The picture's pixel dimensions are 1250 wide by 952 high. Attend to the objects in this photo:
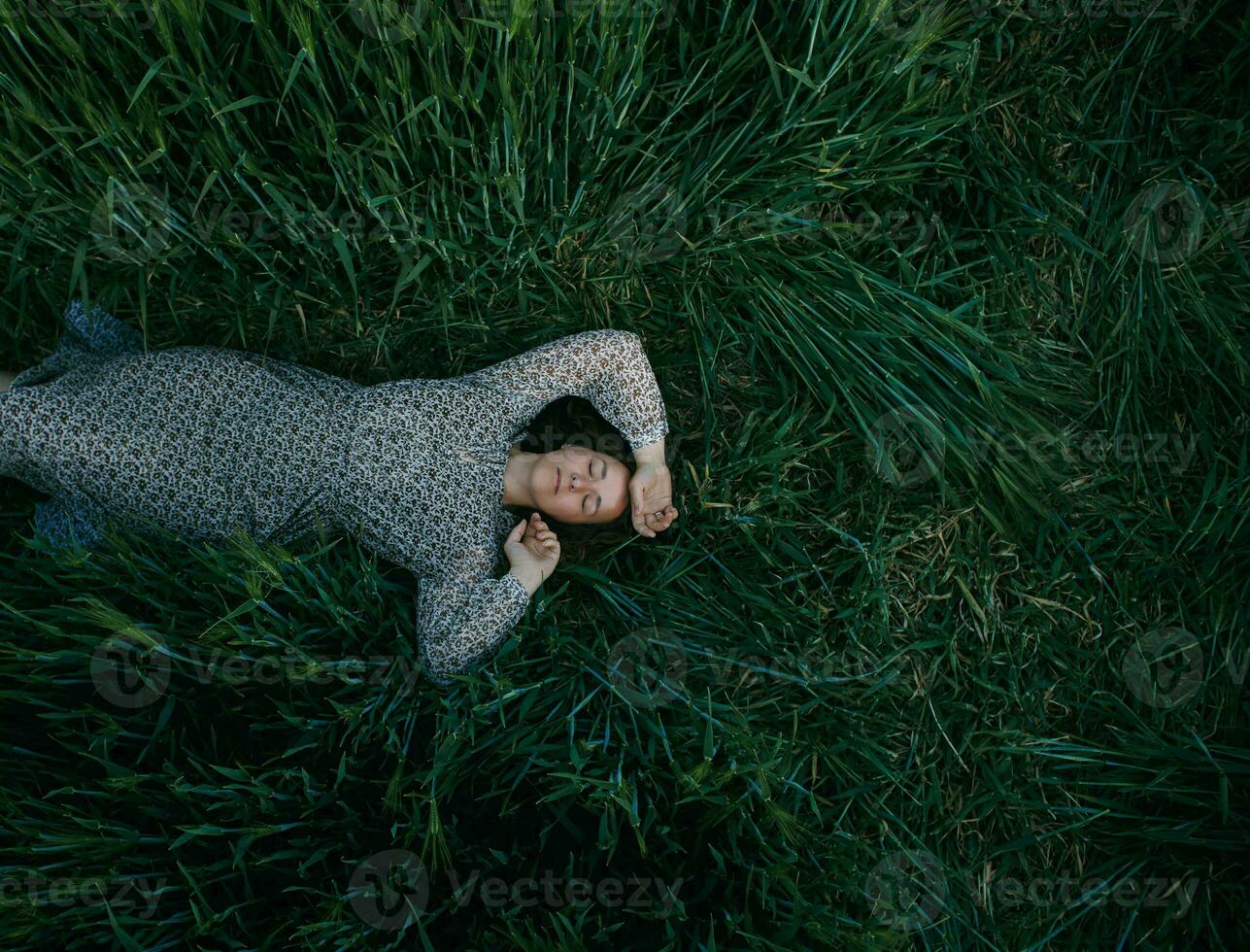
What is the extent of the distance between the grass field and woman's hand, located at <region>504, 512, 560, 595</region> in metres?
0.09

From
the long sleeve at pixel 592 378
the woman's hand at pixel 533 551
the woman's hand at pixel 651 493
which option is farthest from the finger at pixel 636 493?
the woman's hand at pixel 533 551

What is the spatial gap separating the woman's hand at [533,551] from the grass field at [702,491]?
0.29ft

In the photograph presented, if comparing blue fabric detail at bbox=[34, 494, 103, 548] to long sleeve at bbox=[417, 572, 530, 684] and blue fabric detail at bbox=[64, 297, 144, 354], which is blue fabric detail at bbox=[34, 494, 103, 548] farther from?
long sleeve at bbox=[417, 572, 530, 684]

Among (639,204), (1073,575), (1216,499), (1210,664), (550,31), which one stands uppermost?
(550,31)

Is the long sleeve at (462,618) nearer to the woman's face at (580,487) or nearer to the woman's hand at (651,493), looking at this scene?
the woman's face at (580,487)

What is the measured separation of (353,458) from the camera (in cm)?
190

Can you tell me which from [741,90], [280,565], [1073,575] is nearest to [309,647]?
[280,565]

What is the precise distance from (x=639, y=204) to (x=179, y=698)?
1.60 metres

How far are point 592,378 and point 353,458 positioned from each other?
0.62 meters

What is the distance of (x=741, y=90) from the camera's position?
2.01 m

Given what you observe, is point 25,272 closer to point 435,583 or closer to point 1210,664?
point 435,583

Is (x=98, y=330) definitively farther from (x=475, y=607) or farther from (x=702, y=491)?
(x=702, y=491)

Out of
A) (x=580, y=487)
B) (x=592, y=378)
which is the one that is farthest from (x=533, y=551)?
(x=592, y=378)

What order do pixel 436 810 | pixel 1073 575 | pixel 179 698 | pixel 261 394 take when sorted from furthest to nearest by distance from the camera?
1. pixel 1073 575
2. pixel 261 394
3. pixel 179 698
4. pixel 436 810
